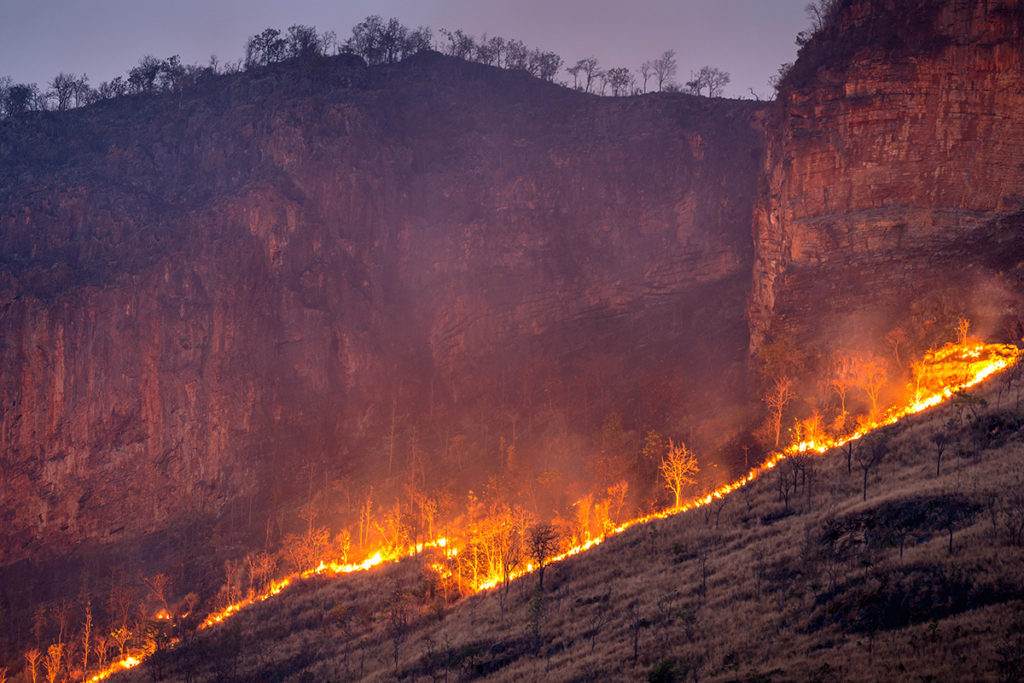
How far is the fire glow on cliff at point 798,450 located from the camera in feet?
162

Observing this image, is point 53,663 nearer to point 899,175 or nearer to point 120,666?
point 120,666

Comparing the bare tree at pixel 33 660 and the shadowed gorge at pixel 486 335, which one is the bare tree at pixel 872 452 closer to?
the shadowed gorge at pixel 486 335

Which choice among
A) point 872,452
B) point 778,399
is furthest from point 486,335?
point 872,452

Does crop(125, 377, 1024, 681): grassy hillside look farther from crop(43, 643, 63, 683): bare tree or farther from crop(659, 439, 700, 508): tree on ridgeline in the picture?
crop(43, 643, 63, 683): bare tree

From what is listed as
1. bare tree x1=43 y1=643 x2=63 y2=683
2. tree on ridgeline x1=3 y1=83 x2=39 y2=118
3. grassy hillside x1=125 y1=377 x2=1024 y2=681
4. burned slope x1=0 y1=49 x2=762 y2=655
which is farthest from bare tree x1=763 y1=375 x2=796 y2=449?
tree on ridgeline x1=3 y1=83 x2=39 y2=118

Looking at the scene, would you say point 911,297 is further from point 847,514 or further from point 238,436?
point 238,436

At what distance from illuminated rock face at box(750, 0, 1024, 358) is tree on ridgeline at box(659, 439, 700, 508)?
1356 centimetres

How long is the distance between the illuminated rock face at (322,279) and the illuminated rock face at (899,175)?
583 inches

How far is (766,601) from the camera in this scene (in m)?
28.6

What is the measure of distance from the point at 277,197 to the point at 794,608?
8237cm

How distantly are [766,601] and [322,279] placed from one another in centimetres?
7597

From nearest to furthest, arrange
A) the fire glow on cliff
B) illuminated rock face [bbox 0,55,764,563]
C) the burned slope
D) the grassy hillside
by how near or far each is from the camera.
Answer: the grassy hillside → the fire glow on cliff → the burned slope → illuminated rock face [bbox 0,55,764,563]

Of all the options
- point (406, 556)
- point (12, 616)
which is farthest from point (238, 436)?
point (406, 556)

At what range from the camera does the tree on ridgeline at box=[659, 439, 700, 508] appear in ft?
201
